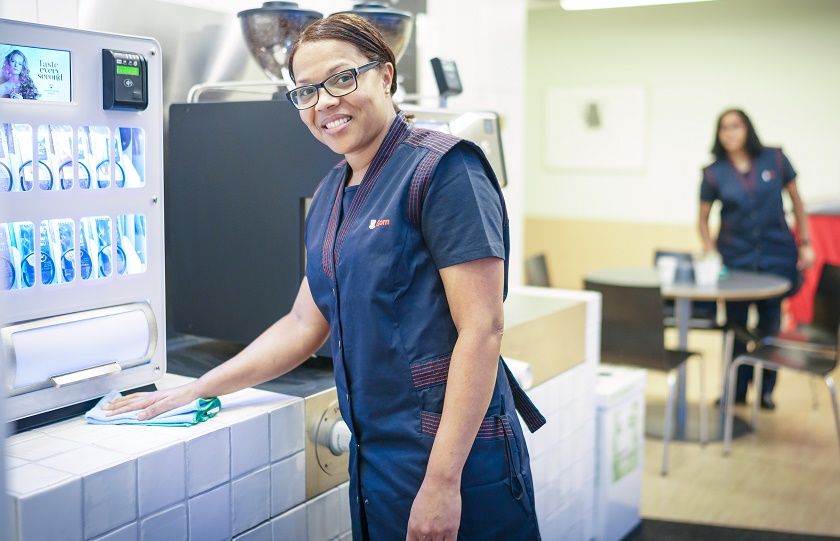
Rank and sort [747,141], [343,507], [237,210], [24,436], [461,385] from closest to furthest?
[461,385]
[24,436]
[343,507]
[237,210]
[747,141]

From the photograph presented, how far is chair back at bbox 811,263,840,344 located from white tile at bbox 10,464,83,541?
12.5 ft

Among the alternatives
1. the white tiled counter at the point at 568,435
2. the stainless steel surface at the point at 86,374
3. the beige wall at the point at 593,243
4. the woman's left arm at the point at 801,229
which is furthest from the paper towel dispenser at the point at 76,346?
the beige wall at the point at 593,243

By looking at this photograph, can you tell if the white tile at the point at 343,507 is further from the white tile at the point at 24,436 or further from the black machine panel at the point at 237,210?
the white tile at the point at 24,436

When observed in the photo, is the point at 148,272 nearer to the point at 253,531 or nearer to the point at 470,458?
the point at 253,531

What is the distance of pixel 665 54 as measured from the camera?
7.52 metres

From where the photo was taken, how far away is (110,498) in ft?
4.53

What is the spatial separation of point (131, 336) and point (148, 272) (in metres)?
0.13

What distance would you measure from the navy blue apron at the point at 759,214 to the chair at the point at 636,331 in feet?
3.25

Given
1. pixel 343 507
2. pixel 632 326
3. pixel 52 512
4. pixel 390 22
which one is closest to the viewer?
pixel 52 512

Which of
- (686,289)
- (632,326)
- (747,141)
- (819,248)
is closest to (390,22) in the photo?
(632,326)

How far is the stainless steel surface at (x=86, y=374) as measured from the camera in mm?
1556

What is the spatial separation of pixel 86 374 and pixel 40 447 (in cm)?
17

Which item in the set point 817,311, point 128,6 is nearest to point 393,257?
point 128,6

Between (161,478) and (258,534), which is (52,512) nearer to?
(161,478)
